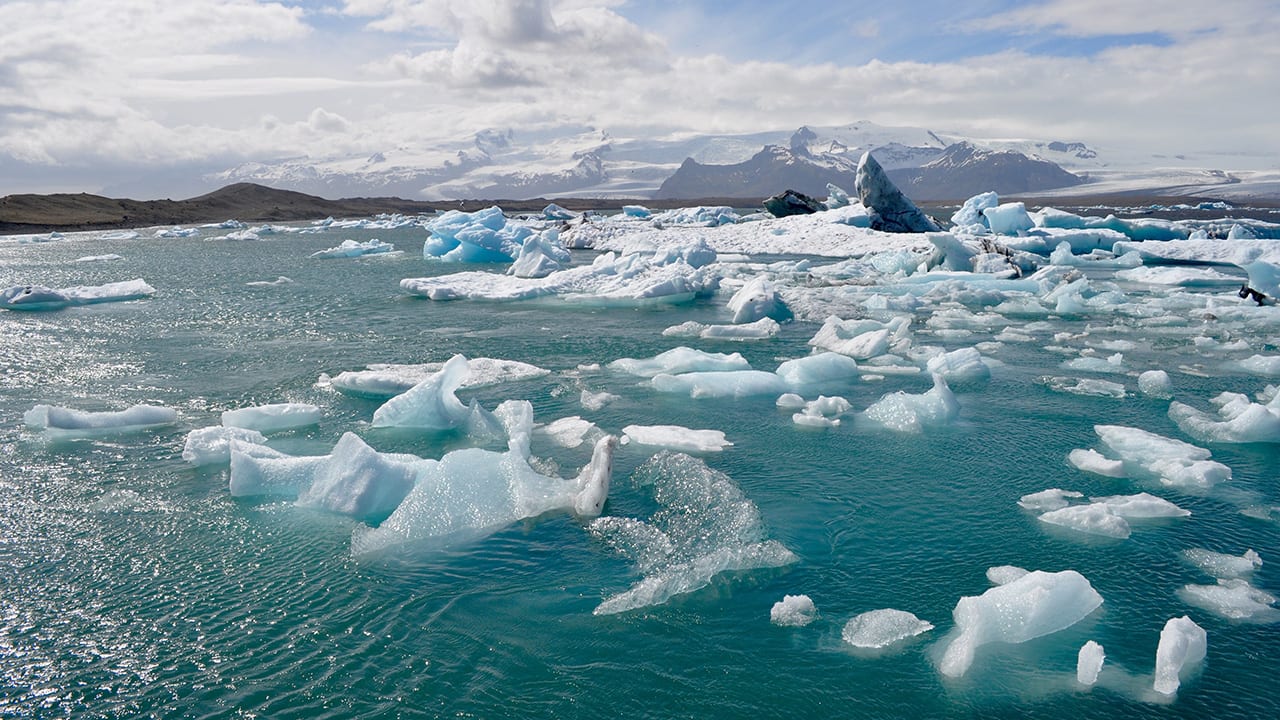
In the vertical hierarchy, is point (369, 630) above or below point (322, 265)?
below

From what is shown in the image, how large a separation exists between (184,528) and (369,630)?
201 centimetres

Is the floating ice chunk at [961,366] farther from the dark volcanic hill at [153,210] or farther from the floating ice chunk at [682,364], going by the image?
the dark volcanic hill at [153,210]

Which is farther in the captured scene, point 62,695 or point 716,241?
point 716,241

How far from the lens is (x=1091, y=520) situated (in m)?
5.29

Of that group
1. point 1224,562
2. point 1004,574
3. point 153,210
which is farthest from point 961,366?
point 153,210

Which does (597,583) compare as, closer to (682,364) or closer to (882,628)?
(882,628)

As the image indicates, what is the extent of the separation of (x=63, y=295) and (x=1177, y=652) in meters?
18.5

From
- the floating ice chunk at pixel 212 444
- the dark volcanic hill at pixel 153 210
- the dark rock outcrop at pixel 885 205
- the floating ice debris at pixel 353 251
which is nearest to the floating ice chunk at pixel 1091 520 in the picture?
the floating ice chunk at pixel 212 444

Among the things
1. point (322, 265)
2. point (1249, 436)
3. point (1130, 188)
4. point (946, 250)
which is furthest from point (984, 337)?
point (1130, 188)

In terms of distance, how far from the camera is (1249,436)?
22.8 feet

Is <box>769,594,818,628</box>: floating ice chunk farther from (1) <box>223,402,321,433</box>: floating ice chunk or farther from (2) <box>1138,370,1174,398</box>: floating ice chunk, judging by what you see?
(2) <box>1138,370,1174,398</box>: floating ice chunk

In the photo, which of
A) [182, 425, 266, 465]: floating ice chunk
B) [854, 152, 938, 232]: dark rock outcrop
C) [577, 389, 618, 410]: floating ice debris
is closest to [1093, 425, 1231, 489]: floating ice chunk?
[577, 389, 618, 410]: floating ice debris

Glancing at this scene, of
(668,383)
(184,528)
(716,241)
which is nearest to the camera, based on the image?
(184,528)

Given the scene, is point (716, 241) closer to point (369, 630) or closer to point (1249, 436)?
point (1249, 436)
